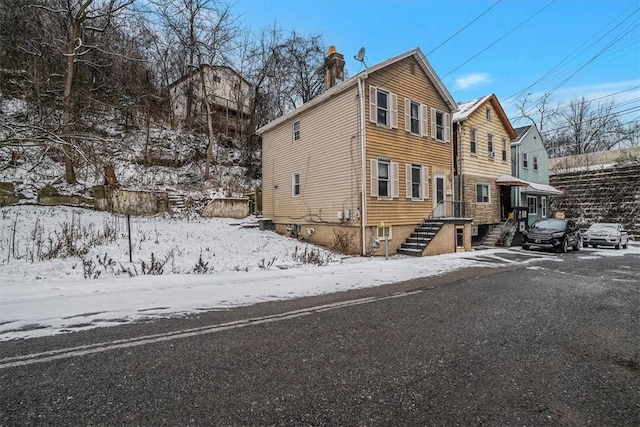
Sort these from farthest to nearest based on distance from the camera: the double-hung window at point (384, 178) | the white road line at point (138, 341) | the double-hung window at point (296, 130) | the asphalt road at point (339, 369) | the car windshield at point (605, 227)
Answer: the car windshield at point (605, 227) → the double-hung window at point (296, 130) → the double-hung window at point (384, 178) → the white road line at point (138, 341) → the asphalt road at point (339, 369)

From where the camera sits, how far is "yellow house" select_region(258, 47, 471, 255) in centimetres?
1353

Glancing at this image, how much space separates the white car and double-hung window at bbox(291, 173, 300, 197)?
16.4 m

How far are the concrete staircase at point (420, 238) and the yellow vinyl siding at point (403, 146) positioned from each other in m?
0.44

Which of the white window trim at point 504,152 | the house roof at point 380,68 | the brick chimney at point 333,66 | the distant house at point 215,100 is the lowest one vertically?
the white window trim at point 504,152

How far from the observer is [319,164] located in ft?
50.8

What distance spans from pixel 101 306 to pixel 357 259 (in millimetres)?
8415

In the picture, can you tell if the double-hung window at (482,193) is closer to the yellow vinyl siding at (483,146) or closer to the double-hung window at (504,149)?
the yellow vinyl siding at (483,146)

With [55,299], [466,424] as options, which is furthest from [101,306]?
[466,424]

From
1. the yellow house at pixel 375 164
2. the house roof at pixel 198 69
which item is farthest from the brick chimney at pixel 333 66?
the house roof at pixel 198 69

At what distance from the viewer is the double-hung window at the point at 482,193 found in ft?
62.8

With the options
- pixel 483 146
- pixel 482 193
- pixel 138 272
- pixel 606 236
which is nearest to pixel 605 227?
pixel 606 236

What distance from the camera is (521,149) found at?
2364 centimetres

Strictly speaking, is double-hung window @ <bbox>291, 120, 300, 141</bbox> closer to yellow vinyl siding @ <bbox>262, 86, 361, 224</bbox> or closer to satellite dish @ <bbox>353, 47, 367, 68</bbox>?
yellow vinyl siding @ <bbox>262, 86, 361, 224</bbox>

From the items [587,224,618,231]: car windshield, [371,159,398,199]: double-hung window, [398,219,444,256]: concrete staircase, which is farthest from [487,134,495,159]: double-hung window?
[371,159,398,199]: double-hung window
